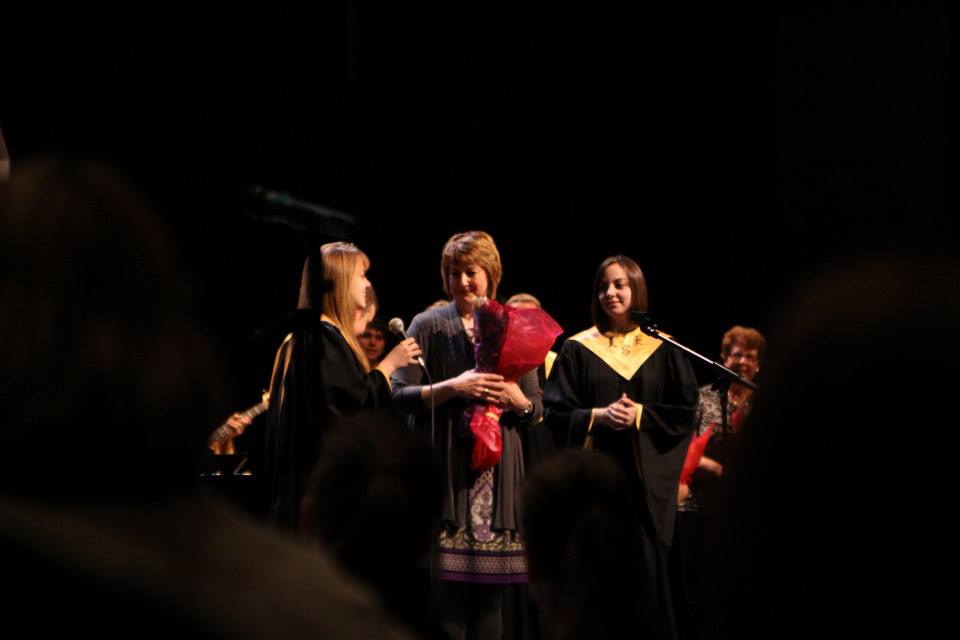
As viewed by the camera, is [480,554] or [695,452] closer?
[480,554]

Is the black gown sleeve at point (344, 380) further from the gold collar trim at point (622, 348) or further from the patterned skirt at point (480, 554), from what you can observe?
the gold collar trim at point (622, 348)

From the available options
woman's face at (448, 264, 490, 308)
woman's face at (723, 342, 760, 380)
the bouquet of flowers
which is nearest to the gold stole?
the bouquet of flowers

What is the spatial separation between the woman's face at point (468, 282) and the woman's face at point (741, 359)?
6.18ft

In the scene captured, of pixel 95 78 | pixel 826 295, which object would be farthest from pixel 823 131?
pixel 826 295

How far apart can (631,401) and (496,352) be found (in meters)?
0.80

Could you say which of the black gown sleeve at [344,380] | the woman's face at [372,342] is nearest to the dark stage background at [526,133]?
the woman's face at [372,342]

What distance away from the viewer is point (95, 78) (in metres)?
5.46

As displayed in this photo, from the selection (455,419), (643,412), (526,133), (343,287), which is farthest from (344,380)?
(526,133)

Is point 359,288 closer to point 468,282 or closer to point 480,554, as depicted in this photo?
point 468,282

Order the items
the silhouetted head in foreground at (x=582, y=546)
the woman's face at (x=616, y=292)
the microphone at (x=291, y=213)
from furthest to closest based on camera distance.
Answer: the woman's face at (x=616, y=292)
the microphone at (x=291, y=213)
the silhouetted head in foreground at (x=582, y=546)

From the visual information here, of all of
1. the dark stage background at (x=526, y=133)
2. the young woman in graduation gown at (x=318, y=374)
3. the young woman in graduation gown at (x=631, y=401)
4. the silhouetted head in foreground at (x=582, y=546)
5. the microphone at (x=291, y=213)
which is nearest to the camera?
the silhouetted head in foreground at (x=582, y=546)

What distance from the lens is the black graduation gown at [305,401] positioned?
2.75 metres

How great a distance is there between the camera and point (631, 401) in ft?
14.5

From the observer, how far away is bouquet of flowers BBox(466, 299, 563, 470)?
3920mm
